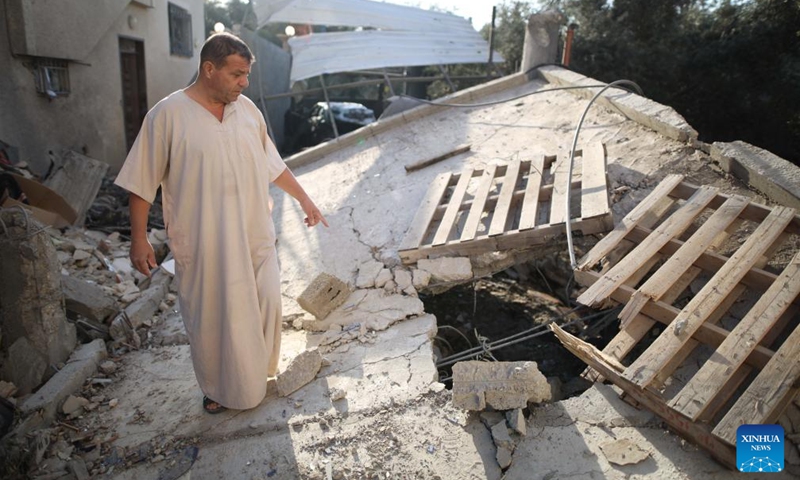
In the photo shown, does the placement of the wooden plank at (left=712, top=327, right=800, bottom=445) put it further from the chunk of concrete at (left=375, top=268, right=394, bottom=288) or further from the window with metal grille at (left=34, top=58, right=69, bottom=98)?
the window with metal grille at (left=34, top=58, right=69, bottom=98)

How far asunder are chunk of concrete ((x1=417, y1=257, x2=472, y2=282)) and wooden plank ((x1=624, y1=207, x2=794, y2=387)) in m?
1.53

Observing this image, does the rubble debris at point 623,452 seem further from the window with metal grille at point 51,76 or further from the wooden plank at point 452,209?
the window with metal grille at point 51,76

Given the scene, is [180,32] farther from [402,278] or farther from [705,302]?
[705,302]

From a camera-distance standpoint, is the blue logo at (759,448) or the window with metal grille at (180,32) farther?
the window with metal grille at (180,32)

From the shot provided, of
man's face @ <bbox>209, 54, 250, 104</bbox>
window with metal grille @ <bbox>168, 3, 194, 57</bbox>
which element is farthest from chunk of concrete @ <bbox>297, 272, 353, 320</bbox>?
window with metal grille @ <bbox>168, 3, 194, 57</bbox>

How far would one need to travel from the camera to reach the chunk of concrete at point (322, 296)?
369 centimetres

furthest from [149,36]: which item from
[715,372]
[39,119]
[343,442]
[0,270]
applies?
[715,372]

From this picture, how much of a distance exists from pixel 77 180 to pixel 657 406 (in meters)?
6.40

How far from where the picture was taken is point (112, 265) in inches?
193

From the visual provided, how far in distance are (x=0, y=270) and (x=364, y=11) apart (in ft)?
31.1

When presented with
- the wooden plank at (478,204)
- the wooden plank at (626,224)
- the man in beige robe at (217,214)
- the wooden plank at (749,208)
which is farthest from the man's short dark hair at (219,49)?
the wooden plank at (749,208)

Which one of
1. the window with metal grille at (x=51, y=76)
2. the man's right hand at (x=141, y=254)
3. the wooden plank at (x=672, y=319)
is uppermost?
the window with metal grille at (x=51, y=76)

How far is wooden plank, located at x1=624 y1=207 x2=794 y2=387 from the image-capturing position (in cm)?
261

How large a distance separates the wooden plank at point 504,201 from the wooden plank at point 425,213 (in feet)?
1.95
